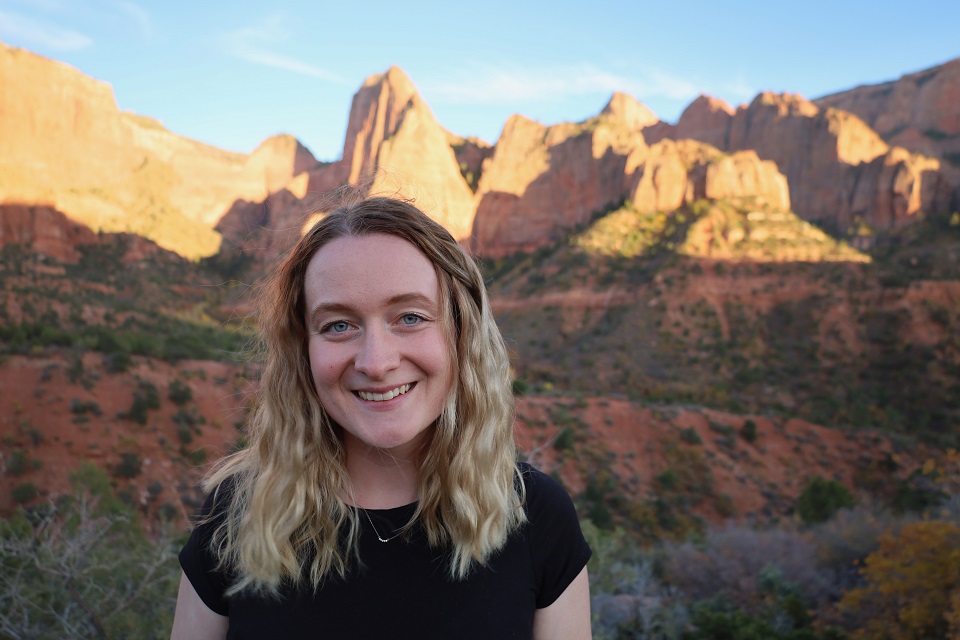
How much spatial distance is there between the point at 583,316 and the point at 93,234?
137 ft

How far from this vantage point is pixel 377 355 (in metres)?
1.51

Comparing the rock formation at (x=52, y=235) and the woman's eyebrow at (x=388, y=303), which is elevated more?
the rock formation at (x=52, y=235)

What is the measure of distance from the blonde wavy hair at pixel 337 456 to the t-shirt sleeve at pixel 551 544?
54 millimetres

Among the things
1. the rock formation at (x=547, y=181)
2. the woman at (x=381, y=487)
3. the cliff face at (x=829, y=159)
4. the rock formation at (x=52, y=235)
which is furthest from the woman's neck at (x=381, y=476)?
the cliff face at (x=829, y=159)

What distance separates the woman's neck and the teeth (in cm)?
18

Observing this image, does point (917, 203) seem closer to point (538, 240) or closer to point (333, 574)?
point (538, 240)

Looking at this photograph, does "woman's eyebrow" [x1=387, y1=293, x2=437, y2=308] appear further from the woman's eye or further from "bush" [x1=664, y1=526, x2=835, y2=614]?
"bush" [x1=664, y1=526, x2=835, y2=614]

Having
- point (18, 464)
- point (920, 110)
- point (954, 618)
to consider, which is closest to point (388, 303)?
point (954, 618)

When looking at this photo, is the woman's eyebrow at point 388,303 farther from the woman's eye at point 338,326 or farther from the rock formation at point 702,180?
the rock formation at point 702,180

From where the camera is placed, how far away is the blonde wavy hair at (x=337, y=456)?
152 centimetres

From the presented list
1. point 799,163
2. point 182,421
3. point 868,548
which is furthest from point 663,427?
point 799,163

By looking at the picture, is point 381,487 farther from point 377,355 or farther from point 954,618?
point 954,618

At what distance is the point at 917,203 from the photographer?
199ft

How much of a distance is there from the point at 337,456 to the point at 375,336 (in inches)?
15.7
